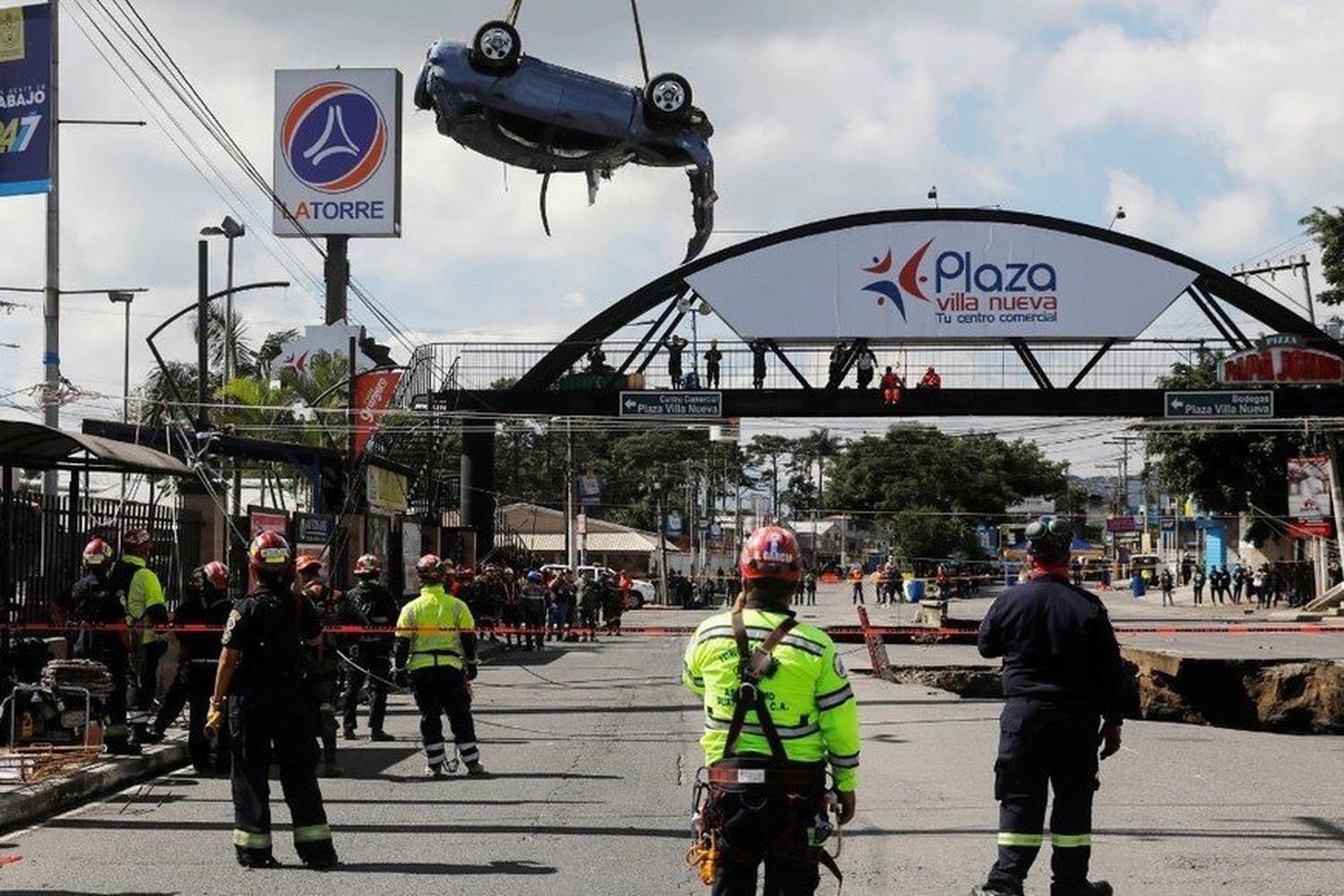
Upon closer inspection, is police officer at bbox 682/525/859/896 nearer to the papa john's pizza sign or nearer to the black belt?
the black belt

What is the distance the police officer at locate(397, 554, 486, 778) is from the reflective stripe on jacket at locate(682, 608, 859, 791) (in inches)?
301

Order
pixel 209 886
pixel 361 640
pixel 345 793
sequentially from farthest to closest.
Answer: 1. pixel 361 640
2. pixel 345 793
3. pixel 209 886

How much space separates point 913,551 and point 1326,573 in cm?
4218

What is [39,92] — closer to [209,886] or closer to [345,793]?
[345,793]

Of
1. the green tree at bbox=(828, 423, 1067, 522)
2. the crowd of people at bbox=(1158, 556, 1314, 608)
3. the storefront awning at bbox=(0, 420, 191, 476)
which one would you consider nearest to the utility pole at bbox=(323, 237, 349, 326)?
the crowd of people at bbox=(1158, 556, 1314, 608)

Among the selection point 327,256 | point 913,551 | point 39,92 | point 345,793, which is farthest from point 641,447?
point 345,793

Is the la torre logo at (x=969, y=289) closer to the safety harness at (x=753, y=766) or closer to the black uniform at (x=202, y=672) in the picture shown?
the black uniform at (x=202, y=672)

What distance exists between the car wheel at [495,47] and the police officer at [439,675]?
8.81 metres

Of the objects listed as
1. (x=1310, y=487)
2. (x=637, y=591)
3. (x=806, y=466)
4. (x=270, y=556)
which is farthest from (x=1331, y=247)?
(x=806, y=466)

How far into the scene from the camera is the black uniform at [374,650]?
1681cm

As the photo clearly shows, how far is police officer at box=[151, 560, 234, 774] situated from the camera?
45.5 ft

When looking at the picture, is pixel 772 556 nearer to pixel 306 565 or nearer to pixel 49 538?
pixel 306 565

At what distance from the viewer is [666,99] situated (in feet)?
71.9

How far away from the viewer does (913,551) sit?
3846 inches
